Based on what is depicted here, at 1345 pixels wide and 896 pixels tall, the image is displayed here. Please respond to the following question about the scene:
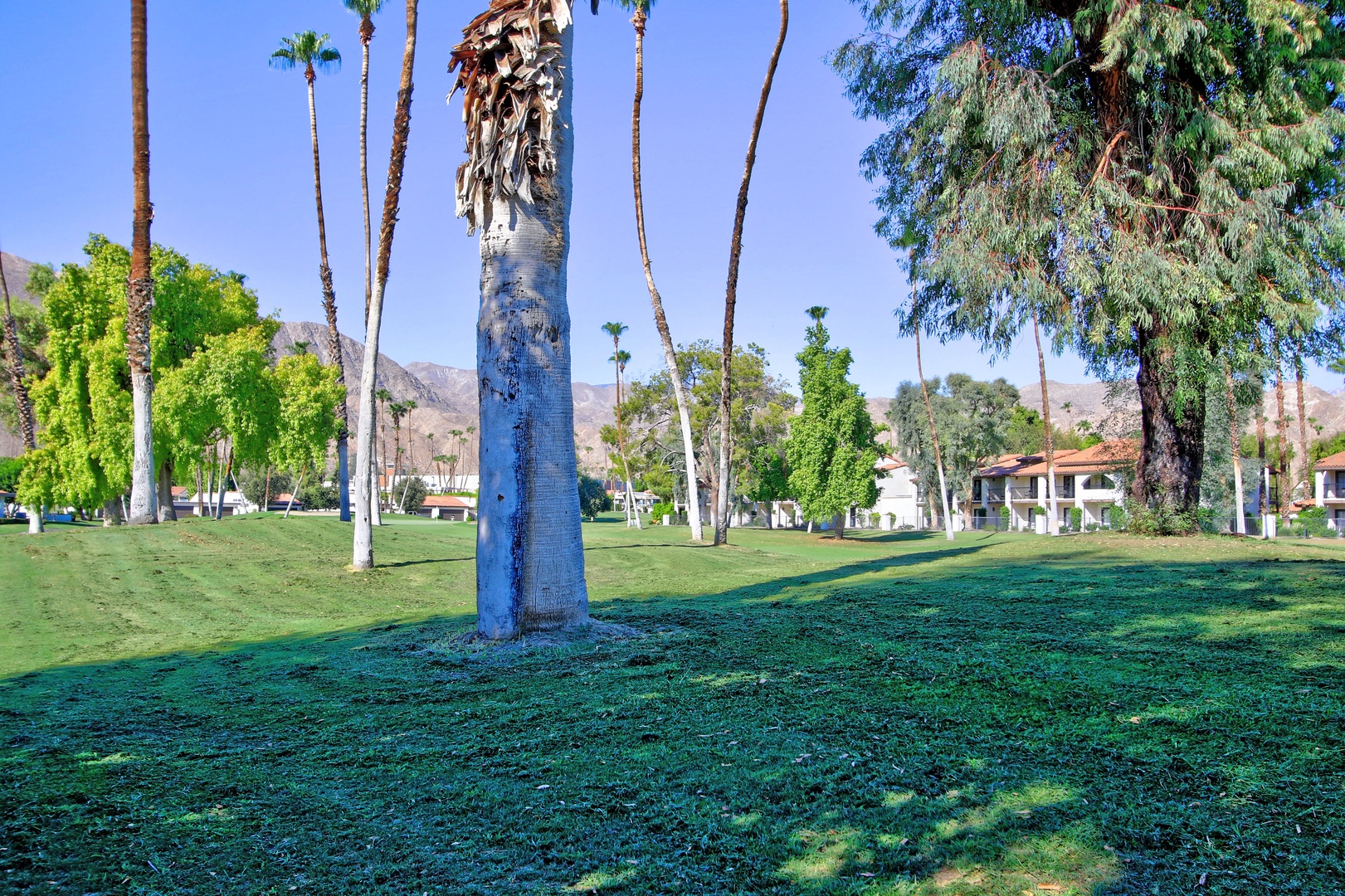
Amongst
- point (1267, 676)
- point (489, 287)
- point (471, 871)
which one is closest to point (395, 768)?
point (471, 871)

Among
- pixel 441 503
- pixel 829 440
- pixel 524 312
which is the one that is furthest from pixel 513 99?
pixel 441 503

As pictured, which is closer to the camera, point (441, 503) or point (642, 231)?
point (642, 231)

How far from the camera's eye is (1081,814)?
2.84 metres

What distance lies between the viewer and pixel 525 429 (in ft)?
21.1

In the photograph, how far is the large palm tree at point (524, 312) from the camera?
638 cm

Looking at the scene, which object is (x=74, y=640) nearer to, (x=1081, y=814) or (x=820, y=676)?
(x=820, y=676)

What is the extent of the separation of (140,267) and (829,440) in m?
30.2


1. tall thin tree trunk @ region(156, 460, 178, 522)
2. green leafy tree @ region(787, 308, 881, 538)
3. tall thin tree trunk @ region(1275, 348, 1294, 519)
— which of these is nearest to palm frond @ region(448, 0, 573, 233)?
tall thin tree trunk @ region(156, 460, 178, 522)

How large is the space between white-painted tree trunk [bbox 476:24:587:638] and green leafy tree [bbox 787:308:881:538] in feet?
112

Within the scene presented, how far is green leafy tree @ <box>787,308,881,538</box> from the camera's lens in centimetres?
4009

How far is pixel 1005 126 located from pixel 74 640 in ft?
53.3

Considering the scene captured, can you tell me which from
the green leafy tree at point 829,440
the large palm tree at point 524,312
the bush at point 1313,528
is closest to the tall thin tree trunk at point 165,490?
the large palm tree at point 524,312

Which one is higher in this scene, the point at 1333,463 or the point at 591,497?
the point at 1333,463

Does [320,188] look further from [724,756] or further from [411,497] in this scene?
[411,497]
